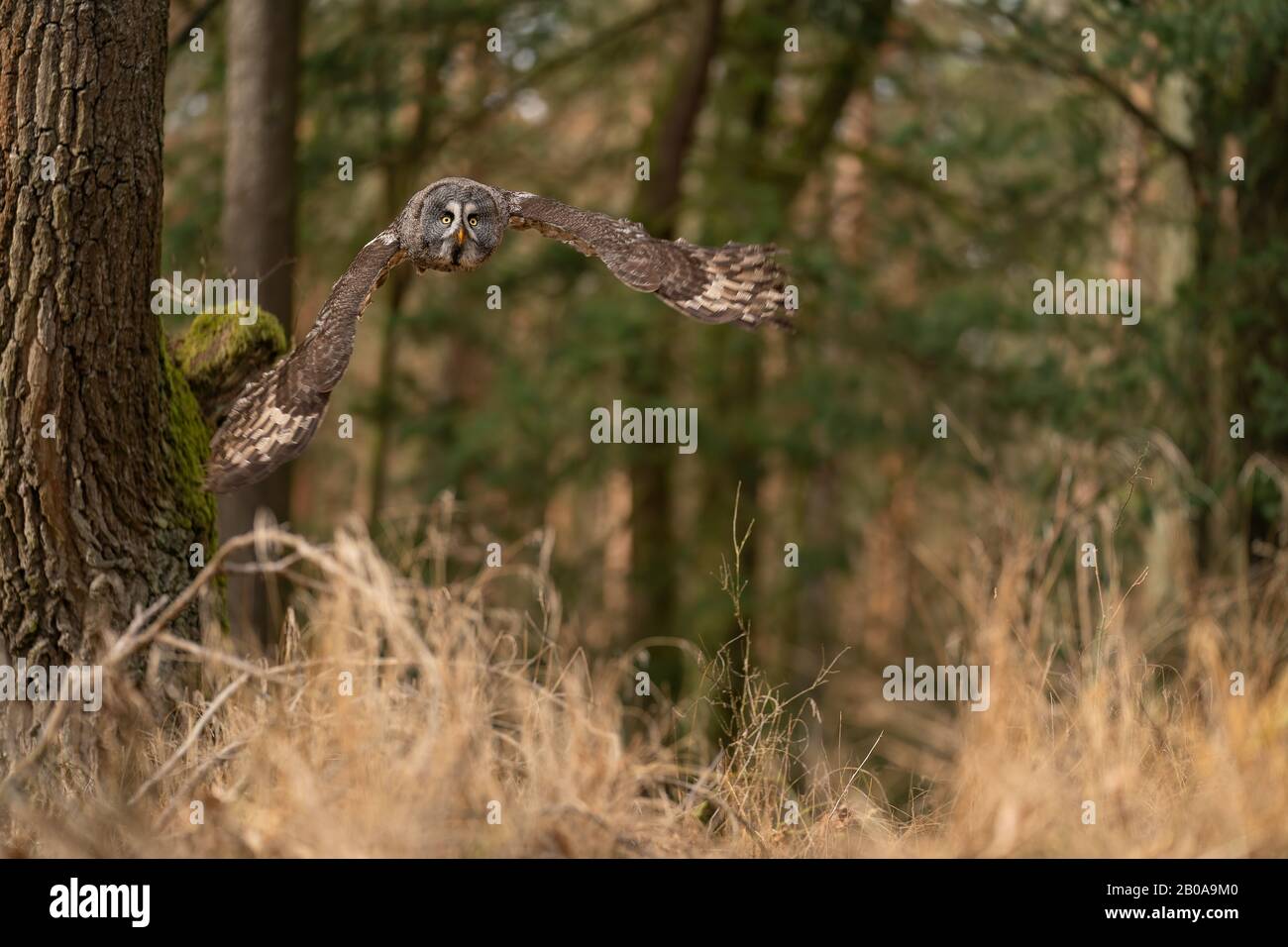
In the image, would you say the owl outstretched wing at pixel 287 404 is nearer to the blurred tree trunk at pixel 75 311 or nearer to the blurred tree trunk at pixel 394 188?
the blurred tree trunk at pixel 75 311

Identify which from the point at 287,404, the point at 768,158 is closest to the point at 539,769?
the point at 287,404

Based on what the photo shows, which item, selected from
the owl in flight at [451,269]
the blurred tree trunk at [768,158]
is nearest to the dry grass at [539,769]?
the owl in flight at [451,269]

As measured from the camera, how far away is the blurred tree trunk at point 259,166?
338 inches

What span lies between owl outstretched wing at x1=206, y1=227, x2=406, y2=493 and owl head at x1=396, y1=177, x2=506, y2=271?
2.20ft

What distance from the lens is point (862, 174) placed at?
13016mm

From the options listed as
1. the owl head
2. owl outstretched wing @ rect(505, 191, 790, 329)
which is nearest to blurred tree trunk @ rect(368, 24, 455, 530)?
the owl head

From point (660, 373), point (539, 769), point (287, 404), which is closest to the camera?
point (539, 769)

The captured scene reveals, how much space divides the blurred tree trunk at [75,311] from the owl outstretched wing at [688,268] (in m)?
1.63

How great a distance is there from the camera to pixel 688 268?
5.39 meters

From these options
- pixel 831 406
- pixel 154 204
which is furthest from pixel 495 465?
pixel 154 204

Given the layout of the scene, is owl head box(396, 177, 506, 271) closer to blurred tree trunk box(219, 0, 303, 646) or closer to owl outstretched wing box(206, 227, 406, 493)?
owl outstretched wing box(206, 227, 406, 493)

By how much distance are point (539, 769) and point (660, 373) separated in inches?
320

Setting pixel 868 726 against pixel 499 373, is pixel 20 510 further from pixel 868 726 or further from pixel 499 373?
pixel 868 726

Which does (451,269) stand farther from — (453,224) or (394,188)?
(394,188)
